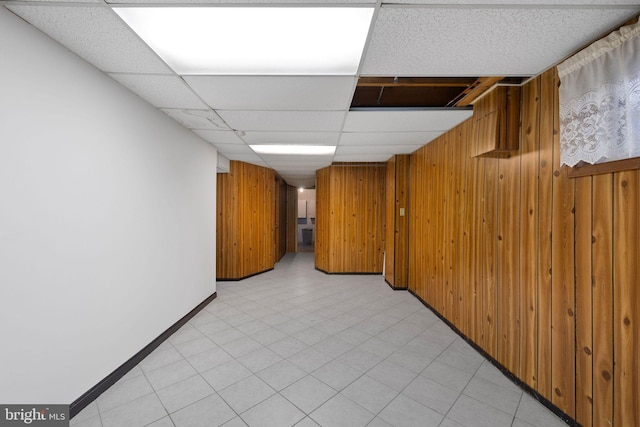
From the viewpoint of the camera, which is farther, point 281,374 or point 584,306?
point 281,374

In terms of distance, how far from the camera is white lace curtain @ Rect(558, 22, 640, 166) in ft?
4.41

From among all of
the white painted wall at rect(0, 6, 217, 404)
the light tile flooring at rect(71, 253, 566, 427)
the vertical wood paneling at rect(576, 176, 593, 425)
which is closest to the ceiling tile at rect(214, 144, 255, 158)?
the white painted wall at rect(0, 6, 217, 404)

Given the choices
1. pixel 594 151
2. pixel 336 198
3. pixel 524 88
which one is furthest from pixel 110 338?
pixel 336 198

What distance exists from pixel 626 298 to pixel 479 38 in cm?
176

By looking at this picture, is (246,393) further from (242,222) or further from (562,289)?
(242,222)

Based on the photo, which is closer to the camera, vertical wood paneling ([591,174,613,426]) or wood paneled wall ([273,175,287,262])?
vertical wood paneling ([591,174,613,426])

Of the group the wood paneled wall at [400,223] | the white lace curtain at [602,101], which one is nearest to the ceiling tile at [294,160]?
the wood paneled wall at [400,223]

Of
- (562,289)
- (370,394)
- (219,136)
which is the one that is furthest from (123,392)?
(562,289)

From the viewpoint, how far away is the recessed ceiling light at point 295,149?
Result: 4090mm

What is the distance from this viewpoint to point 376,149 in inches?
170

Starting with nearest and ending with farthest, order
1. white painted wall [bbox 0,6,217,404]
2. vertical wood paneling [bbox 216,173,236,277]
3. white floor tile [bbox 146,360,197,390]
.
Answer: white painted wall [bbox 0,6,217,404], white floor tile [bbox 146,360,197,390], vertical wood paneling [bbox 216,173,236,277]

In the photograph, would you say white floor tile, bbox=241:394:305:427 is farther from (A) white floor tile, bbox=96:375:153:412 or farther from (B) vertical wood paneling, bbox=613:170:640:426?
(B) vertical wood paneling, bbox=613:170:640:426

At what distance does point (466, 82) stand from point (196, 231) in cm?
382

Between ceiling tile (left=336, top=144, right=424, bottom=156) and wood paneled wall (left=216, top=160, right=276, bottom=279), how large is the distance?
2.29m
